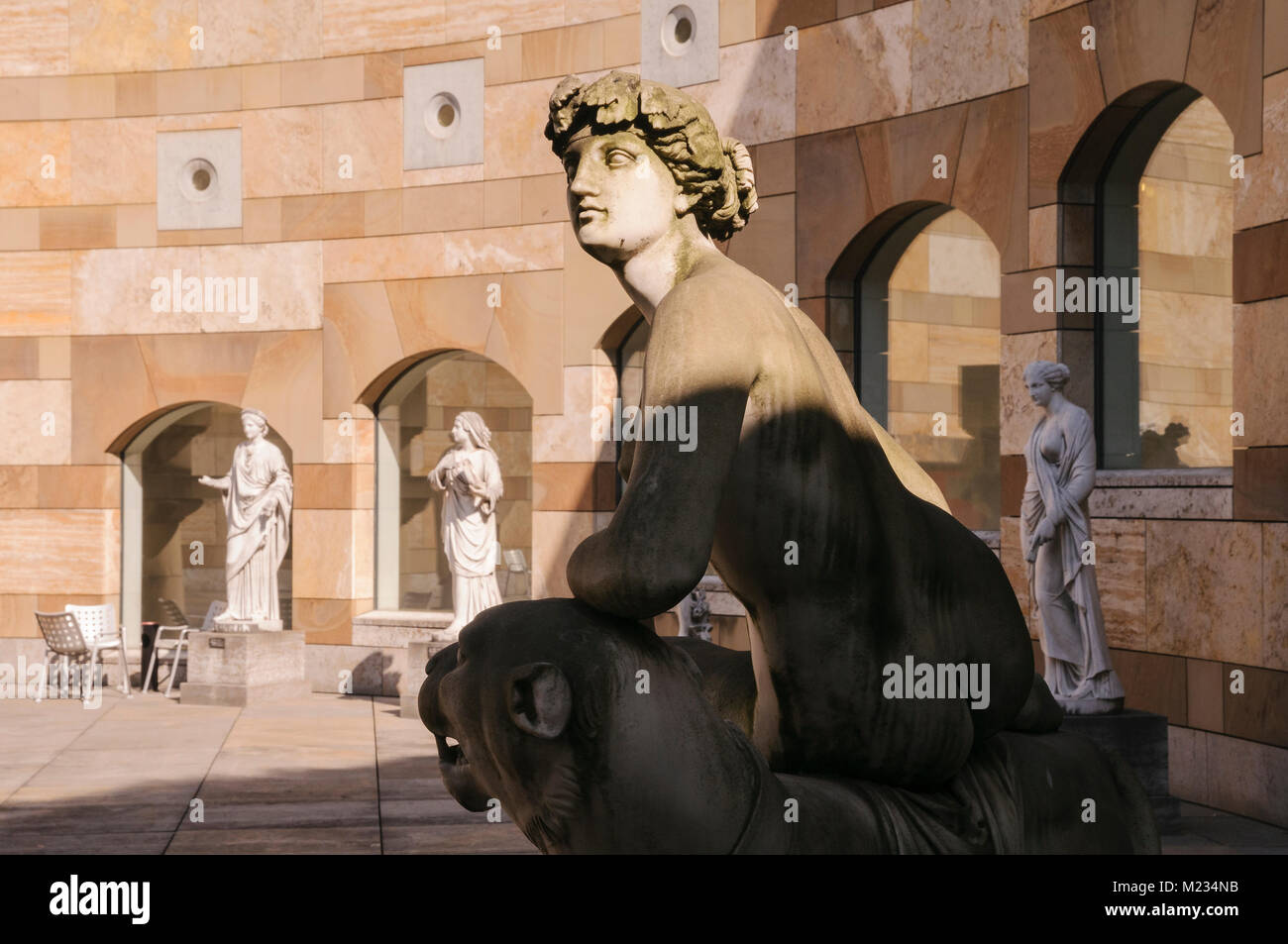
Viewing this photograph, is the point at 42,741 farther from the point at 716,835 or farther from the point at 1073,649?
the point at 716,835

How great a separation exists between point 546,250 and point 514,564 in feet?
17.0

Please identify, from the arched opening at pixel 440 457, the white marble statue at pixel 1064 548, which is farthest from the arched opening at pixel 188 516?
the white marble statue at pixel 1064 548

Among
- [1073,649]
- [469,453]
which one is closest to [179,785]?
[469,453]

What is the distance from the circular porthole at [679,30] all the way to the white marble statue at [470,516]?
364 centimetres

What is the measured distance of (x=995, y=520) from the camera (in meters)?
10.7

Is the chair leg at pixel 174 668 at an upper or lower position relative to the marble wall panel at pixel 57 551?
lower

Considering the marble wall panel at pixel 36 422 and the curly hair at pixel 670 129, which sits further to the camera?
the marble wall panel at pixel 36 422

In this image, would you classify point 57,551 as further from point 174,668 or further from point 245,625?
point 245,625

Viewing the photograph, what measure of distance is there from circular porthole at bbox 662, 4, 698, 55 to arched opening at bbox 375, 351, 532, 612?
455 centimetres

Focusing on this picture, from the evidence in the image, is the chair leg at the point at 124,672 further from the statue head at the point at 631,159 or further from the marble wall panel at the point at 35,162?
the statue head at the point at 631,159

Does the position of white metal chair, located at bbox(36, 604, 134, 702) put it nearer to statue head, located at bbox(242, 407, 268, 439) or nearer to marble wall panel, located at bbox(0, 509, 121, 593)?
marble wall panel, located at bbox(0, 509, 121, 593)

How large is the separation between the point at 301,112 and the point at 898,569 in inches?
538

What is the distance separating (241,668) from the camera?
13.6m

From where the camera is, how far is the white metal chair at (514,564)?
17625 millimetres
